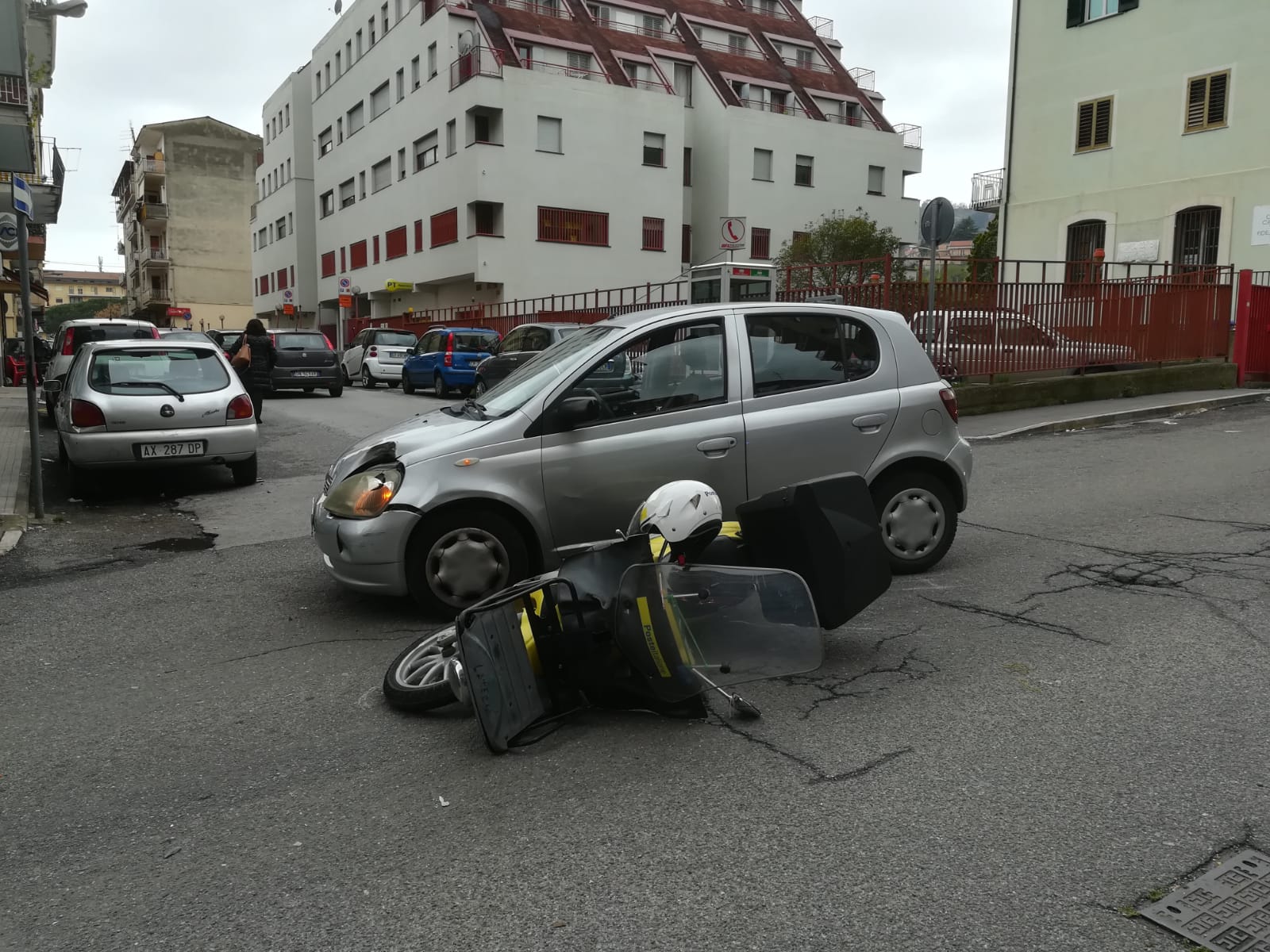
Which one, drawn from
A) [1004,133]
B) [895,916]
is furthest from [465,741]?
[1004,133]

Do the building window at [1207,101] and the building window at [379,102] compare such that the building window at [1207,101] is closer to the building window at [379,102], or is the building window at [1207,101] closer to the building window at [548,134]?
the building window at [548,134]

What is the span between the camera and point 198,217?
7556cm

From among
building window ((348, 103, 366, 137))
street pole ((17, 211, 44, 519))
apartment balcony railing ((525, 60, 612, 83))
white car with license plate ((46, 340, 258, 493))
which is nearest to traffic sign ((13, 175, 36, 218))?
street pole ((17, 211, 44, 519))

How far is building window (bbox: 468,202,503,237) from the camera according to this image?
3722 centimetres

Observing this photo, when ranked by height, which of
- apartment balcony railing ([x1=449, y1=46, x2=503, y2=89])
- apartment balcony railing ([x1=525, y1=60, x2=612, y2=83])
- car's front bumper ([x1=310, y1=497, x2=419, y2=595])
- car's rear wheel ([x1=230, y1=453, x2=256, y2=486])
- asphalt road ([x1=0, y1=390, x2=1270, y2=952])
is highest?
apartment balcony railing ([x1=525, y1=60, x2=612, y2=83])

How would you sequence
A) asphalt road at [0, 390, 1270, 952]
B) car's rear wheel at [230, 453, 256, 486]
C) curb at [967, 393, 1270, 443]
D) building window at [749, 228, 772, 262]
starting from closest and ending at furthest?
asphalt road at [0, 390, 1270, 952] < car's rear wheel at [230, 453, 256, 486] < curb at [967, 393, 1270, 443] < building window at [749, 228, 772, 262]

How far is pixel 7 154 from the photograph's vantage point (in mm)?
16922

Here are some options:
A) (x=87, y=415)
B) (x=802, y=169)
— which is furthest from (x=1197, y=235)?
(x=87, y=415)

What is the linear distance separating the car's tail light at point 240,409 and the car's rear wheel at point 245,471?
0.45m

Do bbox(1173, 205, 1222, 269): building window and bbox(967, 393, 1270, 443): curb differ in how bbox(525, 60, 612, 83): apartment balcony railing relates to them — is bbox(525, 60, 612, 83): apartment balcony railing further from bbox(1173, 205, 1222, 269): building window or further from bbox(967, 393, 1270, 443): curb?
bbox(967, 393, 1270, 443): curb

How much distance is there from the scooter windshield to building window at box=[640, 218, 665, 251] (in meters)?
37.7

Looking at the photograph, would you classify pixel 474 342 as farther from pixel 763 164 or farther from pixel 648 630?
pixel 763 164

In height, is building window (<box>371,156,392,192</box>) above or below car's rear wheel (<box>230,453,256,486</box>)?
above

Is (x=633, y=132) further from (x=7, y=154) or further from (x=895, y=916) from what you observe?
(x=895, y=916)
